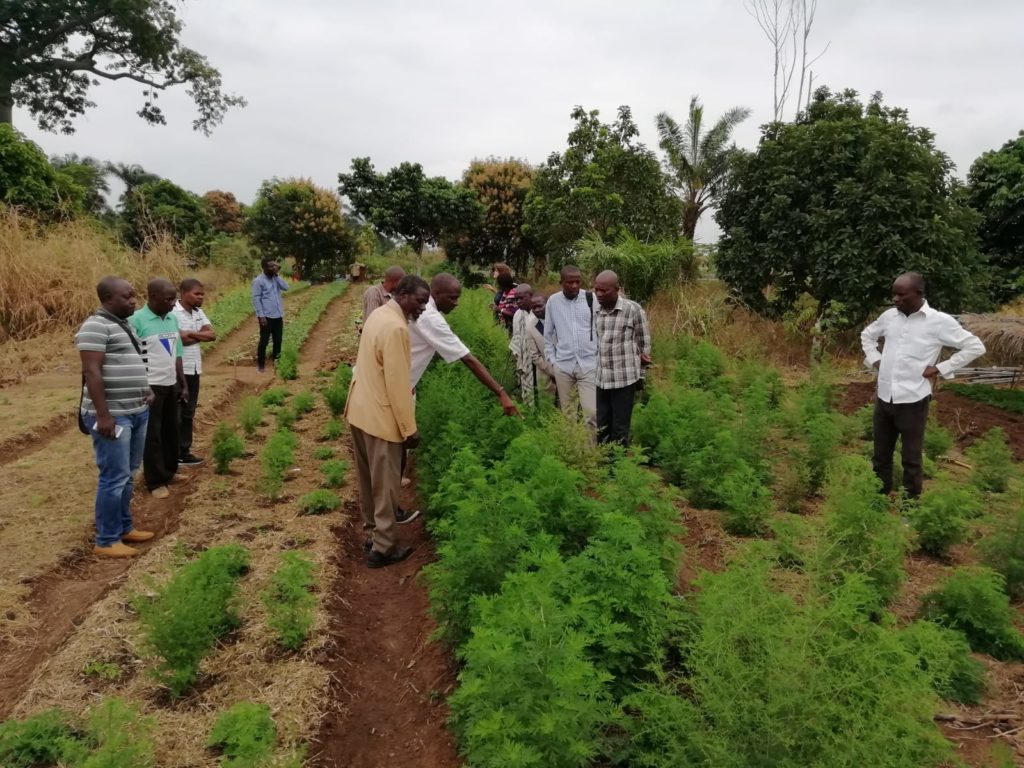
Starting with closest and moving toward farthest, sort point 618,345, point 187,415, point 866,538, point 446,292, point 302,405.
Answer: point 866,538 < point 446,292 < point 618,345 < point 187,415 < point 302,405

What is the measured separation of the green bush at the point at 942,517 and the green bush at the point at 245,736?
4.24 m

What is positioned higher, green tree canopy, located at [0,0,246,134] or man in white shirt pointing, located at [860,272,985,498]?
green tree canopy, located at [0,0,246,134]

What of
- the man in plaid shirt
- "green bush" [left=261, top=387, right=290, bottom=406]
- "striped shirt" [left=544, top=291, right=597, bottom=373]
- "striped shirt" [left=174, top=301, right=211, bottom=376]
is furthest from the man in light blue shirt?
"green bush" [left=261, top=387, right=290, bottom=406]

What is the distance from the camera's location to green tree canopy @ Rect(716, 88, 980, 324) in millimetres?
12305

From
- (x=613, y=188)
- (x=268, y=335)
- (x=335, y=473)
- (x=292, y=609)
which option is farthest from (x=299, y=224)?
(x=292, y=609)

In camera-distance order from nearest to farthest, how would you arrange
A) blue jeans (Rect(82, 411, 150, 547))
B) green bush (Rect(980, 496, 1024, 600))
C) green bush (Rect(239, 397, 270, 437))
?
1. green bush (Rect(980, 496, 1024, 600))
2. blue jeans (Rect(82, 411, 150, 547))
3. green bush (Rect(239, 397, 270, 437))

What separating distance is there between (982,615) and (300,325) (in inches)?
650

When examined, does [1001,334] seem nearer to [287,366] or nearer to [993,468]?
[993,468]

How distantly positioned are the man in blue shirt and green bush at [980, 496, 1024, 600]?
33.0 feet

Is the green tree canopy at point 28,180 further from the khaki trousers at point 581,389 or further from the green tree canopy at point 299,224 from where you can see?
the khaki trousers at point 581,389

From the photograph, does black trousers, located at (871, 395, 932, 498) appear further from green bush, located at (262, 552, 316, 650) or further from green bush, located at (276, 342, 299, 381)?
green bush, located at (276, 342, 299, 381)

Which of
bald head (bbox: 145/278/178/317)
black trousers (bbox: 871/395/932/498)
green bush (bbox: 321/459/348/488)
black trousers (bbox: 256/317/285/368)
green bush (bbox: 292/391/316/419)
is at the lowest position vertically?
green bush (bbox: 321/459/348/488)

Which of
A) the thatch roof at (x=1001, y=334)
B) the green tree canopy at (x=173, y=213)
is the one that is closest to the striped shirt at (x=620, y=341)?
the thatch roof at (x=1001, y=334)

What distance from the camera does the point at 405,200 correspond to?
26656 mm
